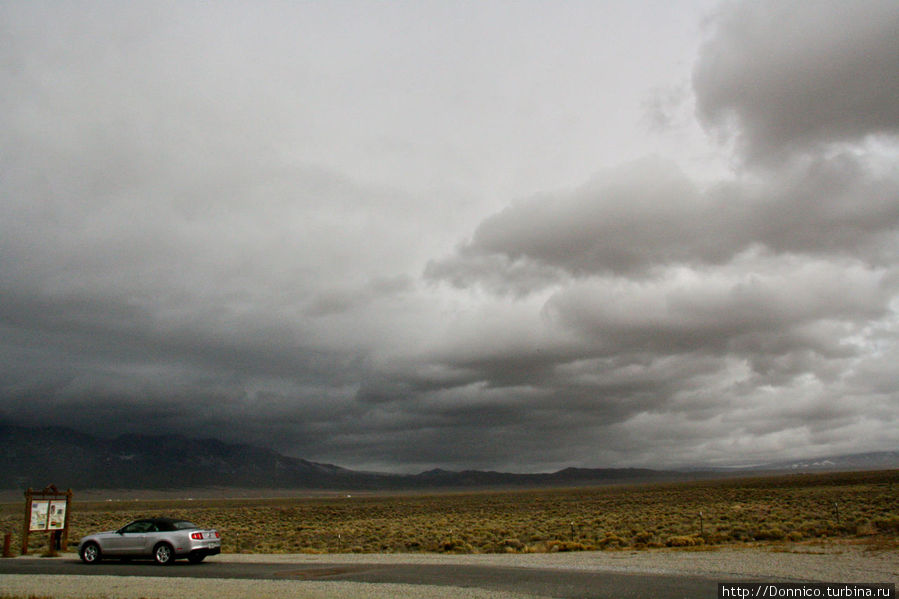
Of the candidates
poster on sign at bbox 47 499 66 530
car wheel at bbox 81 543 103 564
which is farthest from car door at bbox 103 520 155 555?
poster on sign at bbox 47 499 66 530

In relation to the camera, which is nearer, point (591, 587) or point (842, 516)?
point (591, 587)

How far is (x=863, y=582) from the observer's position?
698 inches

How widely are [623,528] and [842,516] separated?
13.8 meters

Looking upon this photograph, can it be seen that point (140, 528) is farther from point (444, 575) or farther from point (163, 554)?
point (444, 575)

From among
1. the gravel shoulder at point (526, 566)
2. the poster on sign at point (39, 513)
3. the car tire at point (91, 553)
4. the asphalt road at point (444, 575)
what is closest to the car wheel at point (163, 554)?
the asphalt road at point (444, 575)

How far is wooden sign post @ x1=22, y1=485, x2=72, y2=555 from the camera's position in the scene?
99.3 feet

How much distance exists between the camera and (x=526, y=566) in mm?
22891

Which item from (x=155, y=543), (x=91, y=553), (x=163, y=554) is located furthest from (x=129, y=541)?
(x=91, y=553)

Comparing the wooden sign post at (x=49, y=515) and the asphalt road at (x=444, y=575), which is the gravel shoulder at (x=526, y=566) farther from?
the wooden sign post at (x=49, y=515)

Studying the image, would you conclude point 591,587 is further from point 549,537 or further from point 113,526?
point 113,526

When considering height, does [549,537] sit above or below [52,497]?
below

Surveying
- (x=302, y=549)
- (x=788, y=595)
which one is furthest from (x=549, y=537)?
(x=788, y=595)

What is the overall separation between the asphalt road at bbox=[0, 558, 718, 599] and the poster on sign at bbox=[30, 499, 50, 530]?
3076 millimetres

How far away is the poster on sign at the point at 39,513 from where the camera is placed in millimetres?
30406
